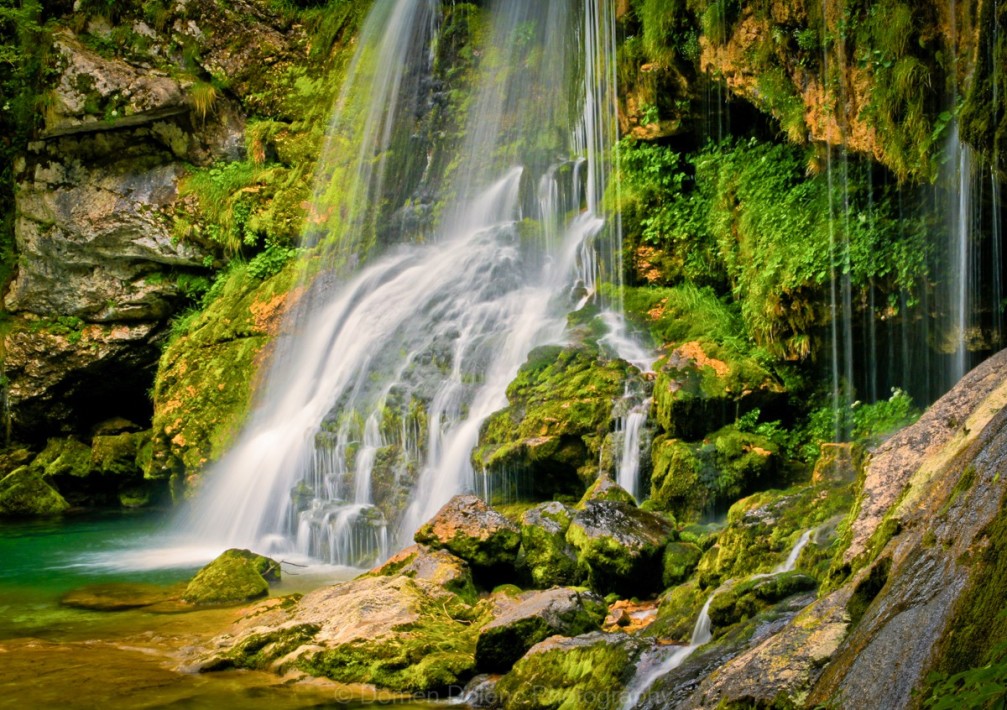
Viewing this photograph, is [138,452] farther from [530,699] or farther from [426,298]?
[530,699]

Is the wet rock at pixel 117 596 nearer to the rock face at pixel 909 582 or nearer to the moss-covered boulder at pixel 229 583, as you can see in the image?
the moss-covered boulder at pixel 229 583

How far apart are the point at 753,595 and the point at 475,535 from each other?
114 inches

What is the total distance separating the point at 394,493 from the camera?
994cm

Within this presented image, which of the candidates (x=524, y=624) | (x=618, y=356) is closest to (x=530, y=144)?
(x=618, y=356)

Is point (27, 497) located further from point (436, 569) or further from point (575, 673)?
point (575, 673)

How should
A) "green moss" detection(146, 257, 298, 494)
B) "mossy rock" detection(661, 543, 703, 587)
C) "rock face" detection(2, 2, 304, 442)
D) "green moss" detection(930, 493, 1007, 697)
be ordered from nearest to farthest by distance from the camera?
"green moss" detection(930, 493, 1007, 697)
"mossy rock" detection(661, 543, 703, 587)
"green moss" detection(146, 257, 298, 494)
"rock face" detection(2, 2, 304, 442)

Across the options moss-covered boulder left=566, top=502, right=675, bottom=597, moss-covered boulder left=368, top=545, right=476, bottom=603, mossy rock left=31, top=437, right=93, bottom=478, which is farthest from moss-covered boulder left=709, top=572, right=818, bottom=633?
mossy rock left=31, top=437, right=93, bottom=478

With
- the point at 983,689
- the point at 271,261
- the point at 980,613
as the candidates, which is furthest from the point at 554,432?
the point at 271,261

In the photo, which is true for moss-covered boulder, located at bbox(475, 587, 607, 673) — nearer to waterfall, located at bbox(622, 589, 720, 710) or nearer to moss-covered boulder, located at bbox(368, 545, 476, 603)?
waterfall, located at bbox(622, 589, 720, 710)

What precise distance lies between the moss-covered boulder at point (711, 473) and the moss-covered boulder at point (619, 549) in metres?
1.05

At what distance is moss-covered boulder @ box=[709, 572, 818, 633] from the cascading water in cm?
458

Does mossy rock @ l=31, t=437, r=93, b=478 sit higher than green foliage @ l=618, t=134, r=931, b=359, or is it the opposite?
green foliage @ l=618, t=134, r=931, b=359

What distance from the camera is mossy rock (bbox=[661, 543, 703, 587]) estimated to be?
661 centimetres

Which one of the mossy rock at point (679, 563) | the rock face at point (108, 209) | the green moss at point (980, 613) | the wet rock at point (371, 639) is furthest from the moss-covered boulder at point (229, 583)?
the rock face at point (108, 209)
